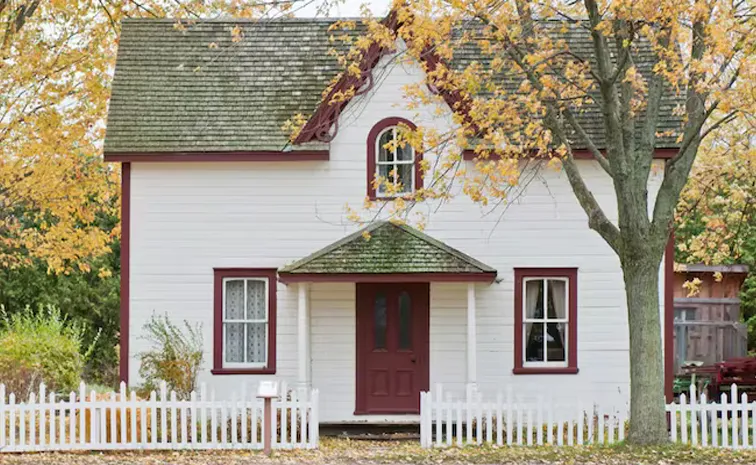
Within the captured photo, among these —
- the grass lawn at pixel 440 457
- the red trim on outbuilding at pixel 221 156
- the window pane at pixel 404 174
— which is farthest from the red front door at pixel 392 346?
the grass lawn at pixel 440 457

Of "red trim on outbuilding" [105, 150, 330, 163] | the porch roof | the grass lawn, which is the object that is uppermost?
"red trim on outbuilding" [105, 150, 330, 163]

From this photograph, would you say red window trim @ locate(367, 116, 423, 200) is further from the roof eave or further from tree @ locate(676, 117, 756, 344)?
tree @ locate(676, 117, 756, 344)

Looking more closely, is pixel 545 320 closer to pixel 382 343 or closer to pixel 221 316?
pixel 382 343

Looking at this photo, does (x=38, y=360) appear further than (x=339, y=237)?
Yes

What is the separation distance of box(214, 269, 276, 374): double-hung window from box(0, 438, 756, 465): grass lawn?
3772mm

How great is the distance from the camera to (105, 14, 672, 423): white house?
1992 cm

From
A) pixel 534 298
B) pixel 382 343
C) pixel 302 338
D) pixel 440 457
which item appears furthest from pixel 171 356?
pixel 534 298

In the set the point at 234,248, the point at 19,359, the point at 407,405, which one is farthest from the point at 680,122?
the point at 19,359

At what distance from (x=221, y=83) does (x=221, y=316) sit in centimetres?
442

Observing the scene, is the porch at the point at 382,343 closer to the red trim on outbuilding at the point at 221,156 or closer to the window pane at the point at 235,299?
the window pane at the point at 235,299

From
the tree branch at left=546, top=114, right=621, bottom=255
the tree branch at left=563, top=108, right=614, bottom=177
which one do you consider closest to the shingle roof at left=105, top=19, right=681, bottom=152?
the tree branch at left=563, top=108, right=614, bottom=177

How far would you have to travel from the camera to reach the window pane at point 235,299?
20125 mm

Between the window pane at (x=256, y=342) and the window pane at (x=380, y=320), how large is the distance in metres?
2.01

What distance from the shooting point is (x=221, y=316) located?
19953 mm
